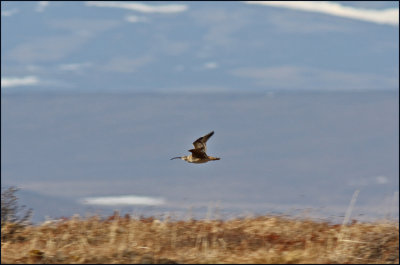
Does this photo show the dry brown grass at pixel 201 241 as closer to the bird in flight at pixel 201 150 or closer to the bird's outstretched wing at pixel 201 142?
the bird in flight at pixel 201 150

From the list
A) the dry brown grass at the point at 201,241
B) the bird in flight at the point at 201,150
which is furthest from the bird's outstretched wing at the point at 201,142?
the dry brown grass at the point at 201,241

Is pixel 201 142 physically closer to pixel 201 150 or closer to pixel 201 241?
pixel 201 150

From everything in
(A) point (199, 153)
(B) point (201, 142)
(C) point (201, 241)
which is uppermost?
(B) point (201, 142)

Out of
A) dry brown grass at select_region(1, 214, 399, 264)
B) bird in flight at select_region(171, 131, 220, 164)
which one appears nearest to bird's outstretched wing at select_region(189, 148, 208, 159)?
bird in flight at select_region(171, 131, 220, 164)

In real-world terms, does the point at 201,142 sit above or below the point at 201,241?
above

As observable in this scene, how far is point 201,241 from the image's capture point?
53.0 ft

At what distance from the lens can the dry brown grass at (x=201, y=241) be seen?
14086mm

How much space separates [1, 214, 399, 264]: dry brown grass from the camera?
555 inches

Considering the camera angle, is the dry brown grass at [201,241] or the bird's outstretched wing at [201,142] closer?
A: the bird's outstretched wing at [201,142]

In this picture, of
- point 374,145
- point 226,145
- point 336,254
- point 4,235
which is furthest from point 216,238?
point 374,145

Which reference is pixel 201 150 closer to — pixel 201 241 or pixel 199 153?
pixel 199 153

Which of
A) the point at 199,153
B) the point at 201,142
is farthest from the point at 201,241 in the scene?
the point at 201,142

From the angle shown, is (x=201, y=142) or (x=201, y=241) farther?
(x=201, y=241)

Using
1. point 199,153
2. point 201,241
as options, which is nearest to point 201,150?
point 199,153
